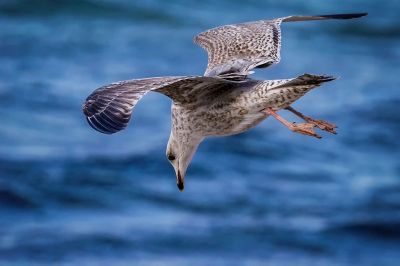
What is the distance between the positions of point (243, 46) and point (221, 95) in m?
0.76

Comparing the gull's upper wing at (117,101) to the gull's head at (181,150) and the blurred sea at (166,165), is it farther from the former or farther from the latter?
the blurred sea at (166,165)

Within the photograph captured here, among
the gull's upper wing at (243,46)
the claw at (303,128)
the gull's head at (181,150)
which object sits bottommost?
the gull's head at (181,150)

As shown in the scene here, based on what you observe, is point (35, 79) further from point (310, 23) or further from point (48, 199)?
point (310, 23)

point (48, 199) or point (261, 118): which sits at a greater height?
point (261, 118)

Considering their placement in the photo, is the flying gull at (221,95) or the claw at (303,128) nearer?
the flying gull at (221,95)

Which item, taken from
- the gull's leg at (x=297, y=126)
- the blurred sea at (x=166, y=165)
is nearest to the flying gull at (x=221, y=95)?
the gull's leg at (x=297, y=126)

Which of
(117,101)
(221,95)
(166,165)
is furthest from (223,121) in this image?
(166,165)

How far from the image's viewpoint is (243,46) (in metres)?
8.10

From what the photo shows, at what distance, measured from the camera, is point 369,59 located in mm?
20188

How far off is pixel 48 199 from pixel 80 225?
0.76 metres

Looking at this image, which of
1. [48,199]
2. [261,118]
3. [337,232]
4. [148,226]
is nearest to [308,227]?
[337,232]

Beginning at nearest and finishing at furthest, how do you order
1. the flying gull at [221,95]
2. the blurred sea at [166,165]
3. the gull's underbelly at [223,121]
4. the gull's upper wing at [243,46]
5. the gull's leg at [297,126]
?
the flying gull at [221,95] → the gull's leg at [297,126] → the gull's underbelly at [223,121] → the gull's upper wing at [243,46] → the blurred sea at [166,165]

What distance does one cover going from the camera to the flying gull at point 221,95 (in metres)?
6.46

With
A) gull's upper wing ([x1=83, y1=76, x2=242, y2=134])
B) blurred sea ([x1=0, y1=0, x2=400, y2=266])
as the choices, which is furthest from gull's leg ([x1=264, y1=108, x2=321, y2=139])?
blurred sea ([x1=0, y1=0, x2=400, y2=266])
